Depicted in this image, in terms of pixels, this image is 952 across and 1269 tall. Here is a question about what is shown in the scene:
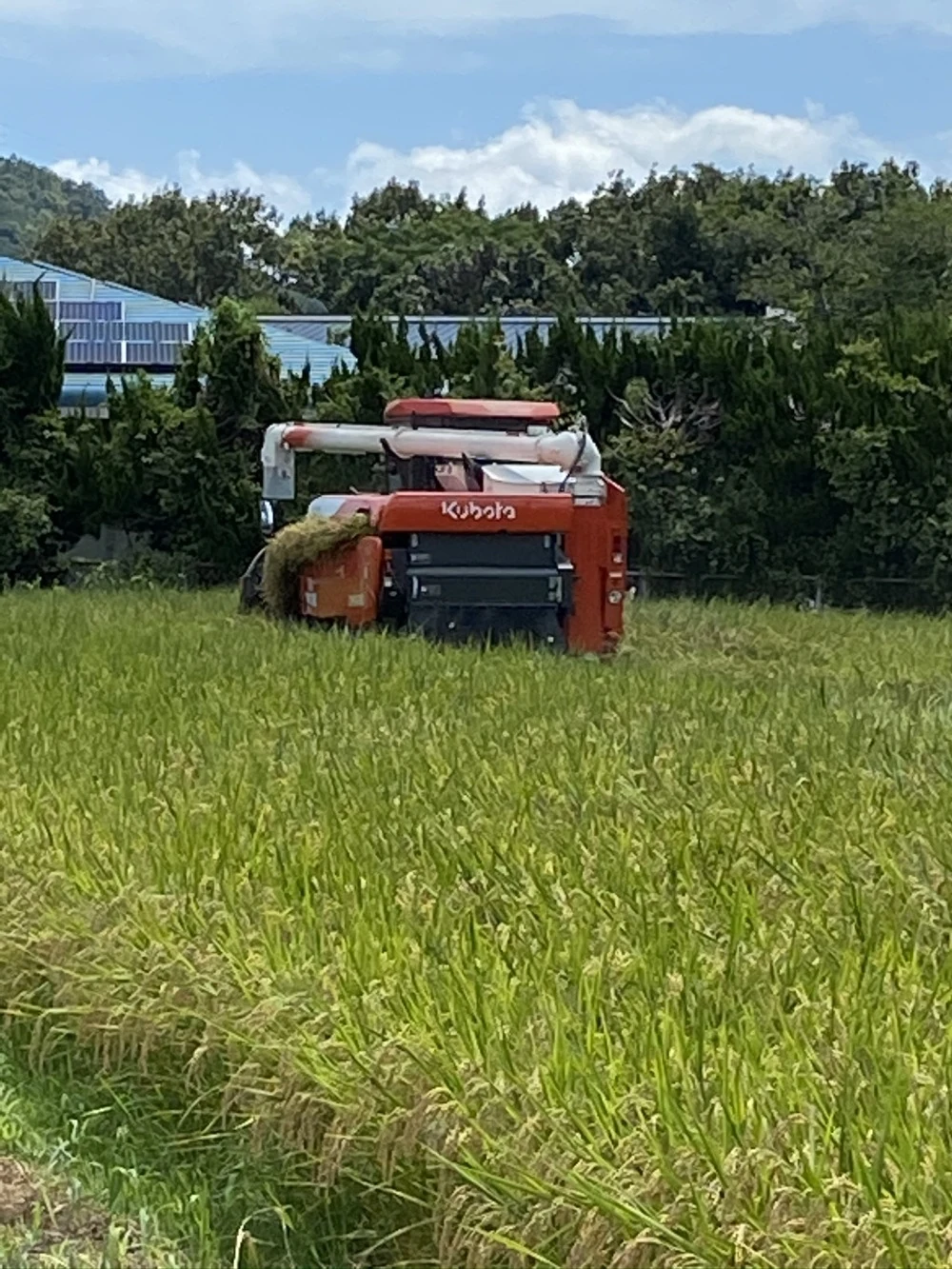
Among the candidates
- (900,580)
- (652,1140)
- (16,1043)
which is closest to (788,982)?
(652,1140)

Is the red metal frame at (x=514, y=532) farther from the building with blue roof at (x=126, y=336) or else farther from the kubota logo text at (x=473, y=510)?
the building with blue roof at (x=126, y=336)

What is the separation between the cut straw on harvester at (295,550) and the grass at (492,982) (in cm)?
580

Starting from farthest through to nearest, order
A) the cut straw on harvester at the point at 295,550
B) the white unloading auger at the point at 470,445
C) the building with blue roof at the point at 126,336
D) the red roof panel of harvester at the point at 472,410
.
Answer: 1. the building with blue roof at the point at 126,336
2. the red roof panel of harvester at the point at 472,410
3. the white unloading auger at the point at 470,445
4. the cut straw on harvester at the point at 295,550

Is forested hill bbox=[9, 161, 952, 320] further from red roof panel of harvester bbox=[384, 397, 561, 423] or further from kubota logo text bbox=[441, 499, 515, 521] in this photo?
kubota logo text bbox=[441, 499, 515, 521]

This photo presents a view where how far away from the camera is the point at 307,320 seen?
1645 inches

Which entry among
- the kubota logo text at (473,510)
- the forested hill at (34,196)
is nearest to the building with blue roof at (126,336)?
the kubota logo text at (473,510)

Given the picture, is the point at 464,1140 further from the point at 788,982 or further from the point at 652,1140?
the point at 788,982

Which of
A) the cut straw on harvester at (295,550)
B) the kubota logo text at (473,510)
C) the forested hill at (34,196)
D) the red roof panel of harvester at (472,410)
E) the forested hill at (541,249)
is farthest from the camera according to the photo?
the forested hill at (34,196)

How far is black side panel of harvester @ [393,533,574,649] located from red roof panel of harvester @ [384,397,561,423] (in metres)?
2.63

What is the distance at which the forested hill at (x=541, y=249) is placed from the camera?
158 feet

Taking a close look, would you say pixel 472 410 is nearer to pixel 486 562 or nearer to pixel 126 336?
pixel 486 562

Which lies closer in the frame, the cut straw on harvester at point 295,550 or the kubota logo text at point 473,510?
the kubota logo text at point 473,510

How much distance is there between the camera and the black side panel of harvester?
1353cm

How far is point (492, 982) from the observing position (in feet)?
13.4
